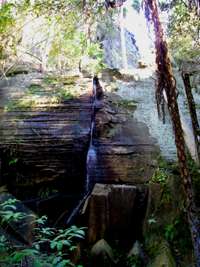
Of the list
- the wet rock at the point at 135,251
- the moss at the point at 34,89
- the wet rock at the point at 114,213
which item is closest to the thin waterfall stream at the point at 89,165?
the wet rock at the point at 114,213

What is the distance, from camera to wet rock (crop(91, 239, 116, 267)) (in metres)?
6.58

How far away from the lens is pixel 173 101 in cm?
516

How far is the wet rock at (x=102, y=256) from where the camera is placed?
259 inches

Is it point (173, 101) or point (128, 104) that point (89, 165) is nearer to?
point (128, 104)

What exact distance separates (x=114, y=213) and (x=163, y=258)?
1.45 meters

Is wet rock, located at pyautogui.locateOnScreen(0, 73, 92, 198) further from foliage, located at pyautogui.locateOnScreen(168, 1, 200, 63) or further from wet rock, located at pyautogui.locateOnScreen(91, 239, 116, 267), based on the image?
foliage, located at pyautogui.locateOnScreen(168, 1, 200, 63)

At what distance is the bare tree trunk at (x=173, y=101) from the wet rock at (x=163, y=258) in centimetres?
113

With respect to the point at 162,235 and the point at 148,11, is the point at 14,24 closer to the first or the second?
the point at 148,11

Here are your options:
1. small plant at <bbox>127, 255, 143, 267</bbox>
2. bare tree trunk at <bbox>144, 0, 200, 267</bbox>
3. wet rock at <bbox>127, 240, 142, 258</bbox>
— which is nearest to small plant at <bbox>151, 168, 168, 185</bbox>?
wet rock at <bbox>127, 240, 142, 258</bbox>

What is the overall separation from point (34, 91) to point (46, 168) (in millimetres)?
2854

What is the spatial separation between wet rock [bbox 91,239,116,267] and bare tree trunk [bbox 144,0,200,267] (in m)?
2.03

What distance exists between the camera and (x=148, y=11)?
527 cm

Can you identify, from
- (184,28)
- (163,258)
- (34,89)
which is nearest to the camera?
(163,258)

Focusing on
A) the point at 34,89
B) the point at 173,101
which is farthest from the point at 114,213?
the point at 34,89
